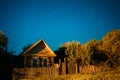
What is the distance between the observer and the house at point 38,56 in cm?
4567

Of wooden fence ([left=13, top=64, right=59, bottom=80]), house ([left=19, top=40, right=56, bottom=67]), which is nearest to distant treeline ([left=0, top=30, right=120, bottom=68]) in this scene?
house ([left=19, top=40, right=56, bottom=67])

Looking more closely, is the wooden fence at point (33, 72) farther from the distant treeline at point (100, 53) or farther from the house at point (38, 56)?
the house at point (38, 56)

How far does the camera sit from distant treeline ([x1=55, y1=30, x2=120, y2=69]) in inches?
1641

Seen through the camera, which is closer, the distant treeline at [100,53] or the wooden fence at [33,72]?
the wooden fence at [33,72]

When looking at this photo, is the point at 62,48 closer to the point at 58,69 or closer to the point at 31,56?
the point at 31,56

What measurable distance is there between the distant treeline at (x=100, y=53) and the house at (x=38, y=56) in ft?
13.3

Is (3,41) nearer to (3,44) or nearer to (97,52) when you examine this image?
(3,44)

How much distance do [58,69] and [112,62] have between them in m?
11.9

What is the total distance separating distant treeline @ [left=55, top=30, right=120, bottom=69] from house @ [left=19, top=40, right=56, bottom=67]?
406 cm

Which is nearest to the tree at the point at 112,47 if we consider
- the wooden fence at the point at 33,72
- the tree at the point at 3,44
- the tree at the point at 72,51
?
the tree at the point at 72,51

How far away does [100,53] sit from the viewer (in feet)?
143

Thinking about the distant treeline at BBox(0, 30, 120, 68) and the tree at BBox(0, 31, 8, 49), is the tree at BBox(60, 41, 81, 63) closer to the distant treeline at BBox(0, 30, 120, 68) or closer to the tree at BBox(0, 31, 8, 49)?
the distant treeline at BBox(0, 30, 120, 68)

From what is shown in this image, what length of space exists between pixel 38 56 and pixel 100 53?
13.1 metres

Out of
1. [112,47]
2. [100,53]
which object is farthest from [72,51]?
[112,47]
